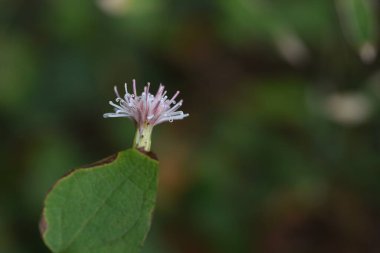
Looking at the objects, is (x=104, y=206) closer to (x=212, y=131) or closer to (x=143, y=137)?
(x=143, y=137)

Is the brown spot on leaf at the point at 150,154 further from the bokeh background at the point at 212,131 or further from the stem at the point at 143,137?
the bokeh background at the point at 212,131

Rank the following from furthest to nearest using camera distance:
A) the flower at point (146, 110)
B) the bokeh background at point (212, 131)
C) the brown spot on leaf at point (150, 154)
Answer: the bokeh background at point (212, 131) → the flower at point (146, 110) → the brown spot on leaf at point (150, 154)

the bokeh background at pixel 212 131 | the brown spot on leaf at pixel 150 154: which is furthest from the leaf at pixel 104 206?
the bokeh background at pixel 212 131

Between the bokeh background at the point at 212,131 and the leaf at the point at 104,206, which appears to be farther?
the bokeh background at the point at 212,131

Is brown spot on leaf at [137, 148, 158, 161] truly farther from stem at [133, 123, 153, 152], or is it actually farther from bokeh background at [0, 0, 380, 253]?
bokeh background at [0, 0, 380, 253]

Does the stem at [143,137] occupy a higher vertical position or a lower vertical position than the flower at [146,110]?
lower

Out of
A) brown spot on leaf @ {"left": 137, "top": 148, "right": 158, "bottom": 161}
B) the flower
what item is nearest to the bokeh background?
the flower
